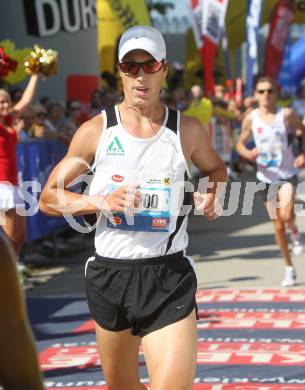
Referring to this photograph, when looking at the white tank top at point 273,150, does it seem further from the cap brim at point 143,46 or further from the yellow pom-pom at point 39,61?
the cap brim at point 143,46

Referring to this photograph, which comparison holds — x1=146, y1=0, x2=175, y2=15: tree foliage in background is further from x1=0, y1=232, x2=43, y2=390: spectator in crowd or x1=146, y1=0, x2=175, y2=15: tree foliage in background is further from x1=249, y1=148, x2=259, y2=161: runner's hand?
x1=0, y1=232, x2=43, y2=390: spectator in crowd

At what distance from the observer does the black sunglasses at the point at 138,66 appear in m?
4.67

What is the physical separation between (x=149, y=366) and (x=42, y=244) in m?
8.54

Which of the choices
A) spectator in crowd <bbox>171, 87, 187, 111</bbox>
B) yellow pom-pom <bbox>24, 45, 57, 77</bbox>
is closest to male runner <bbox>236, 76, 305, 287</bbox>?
yellow pom-pom <bbox>24, 45, 57, 77</bbox>

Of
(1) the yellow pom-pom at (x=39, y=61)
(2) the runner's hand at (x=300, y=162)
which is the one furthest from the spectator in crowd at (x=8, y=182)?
(2) the runner's hand at (x=300, y=162)

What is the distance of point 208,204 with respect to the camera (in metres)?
4.68

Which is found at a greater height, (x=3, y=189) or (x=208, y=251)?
(x=3, y=189)

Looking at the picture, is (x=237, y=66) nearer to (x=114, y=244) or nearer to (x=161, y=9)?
(x=161, y=9)

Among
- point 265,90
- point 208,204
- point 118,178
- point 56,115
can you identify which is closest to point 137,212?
point 118,178

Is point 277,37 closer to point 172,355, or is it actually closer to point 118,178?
point 118,178

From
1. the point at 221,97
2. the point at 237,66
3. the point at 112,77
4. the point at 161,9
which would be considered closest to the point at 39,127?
the point at 112,77

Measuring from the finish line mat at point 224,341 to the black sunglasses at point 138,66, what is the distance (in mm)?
2583

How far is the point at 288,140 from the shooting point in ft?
35.4

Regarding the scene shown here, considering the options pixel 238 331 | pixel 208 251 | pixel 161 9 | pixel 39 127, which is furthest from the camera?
pixel 161 9
